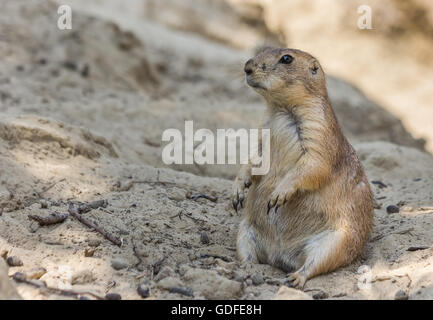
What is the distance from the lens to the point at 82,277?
135 inches

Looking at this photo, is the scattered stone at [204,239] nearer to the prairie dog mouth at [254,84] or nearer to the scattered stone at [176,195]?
the scattered stone at [176,195]

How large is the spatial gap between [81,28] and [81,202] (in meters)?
4.32

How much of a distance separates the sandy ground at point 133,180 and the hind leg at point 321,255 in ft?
0.24

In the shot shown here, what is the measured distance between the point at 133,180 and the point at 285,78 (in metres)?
1.44

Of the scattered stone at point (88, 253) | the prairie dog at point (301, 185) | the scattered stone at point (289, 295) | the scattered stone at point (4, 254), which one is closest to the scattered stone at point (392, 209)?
the prairie dog at point (301, 185)

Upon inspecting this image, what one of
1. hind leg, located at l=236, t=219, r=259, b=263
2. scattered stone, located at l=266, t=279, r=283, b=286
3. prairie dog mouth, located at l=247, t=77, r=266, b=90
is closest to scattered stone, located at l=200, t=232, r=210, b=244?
hind leg, located at l=236, t=219, r=259, b=263

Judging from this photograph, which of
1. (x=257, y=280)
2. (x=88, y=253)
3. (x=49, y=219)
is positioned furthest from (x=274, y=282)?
(x=49, y=219)

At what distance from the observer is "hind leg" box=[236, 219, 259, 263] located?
4.08m

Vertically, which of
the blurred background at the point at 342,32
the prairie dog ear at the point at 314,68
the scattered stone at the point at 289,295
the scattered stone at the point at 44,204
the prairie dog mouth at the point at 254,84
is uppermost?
the blurred background at the point at 342,32

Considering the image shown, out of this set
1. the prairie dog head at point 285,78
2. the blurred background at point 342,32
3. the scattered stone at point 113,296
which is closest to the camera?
the scattered stone at point 113,296

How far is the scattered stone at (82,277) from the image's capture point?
11.2 ft

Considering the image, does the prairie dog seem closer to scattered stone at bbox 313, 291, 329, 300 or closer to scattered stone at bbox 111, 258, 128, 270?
scattered stone at bbox 313, 291, 329, 300

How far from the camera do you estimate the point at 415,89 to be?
11422mm
